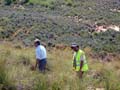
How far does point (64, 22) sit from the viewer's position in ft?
123

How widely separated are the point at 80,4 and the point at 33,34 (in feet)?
59.3

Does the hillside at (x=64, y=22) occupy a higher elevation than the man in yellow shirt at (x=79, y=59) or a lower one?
lower

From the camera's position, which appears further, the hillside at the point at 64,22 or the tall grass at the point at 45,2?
the tall grass at the point at 45,2

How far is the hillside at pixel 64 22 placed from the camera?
3061 centimetres

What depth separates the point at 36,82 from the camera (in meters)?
8.10

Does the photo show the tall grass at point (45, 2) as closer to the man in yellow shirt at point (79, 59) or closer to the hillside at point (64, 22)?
the hillside at point (64, 22)

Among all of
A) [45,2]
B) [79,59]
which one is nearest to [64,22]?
[45,2]

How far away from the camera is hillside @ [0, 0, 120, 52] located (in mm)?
30609

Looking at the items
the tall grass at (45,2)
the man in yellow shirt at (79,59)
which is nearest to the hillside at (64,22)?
the tall grass at (45,2)

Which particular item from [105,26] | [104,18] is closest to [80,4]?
[104,18]

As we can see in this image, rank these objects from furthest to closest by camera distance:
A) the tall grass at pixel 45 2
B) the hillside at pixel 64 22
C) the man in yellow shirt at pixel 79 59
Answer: the tall grass at pixel 45 2
the hillside at pixel 64 22
the man in yellow shirt at pixel 79 59

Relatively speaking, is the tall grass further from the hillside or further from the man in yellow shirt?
the man in yellow shirt

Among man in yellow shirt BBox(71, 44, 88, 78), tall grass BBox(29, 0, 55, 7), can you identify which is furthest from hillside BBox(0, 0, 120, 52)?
man in yellow shirt BBox(71, 44, 88, 78)

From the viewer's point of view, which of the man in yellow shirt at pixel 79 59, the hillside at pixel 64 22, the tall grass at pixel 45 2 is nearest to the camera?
the man in yellow shirt at pixel 79 59
